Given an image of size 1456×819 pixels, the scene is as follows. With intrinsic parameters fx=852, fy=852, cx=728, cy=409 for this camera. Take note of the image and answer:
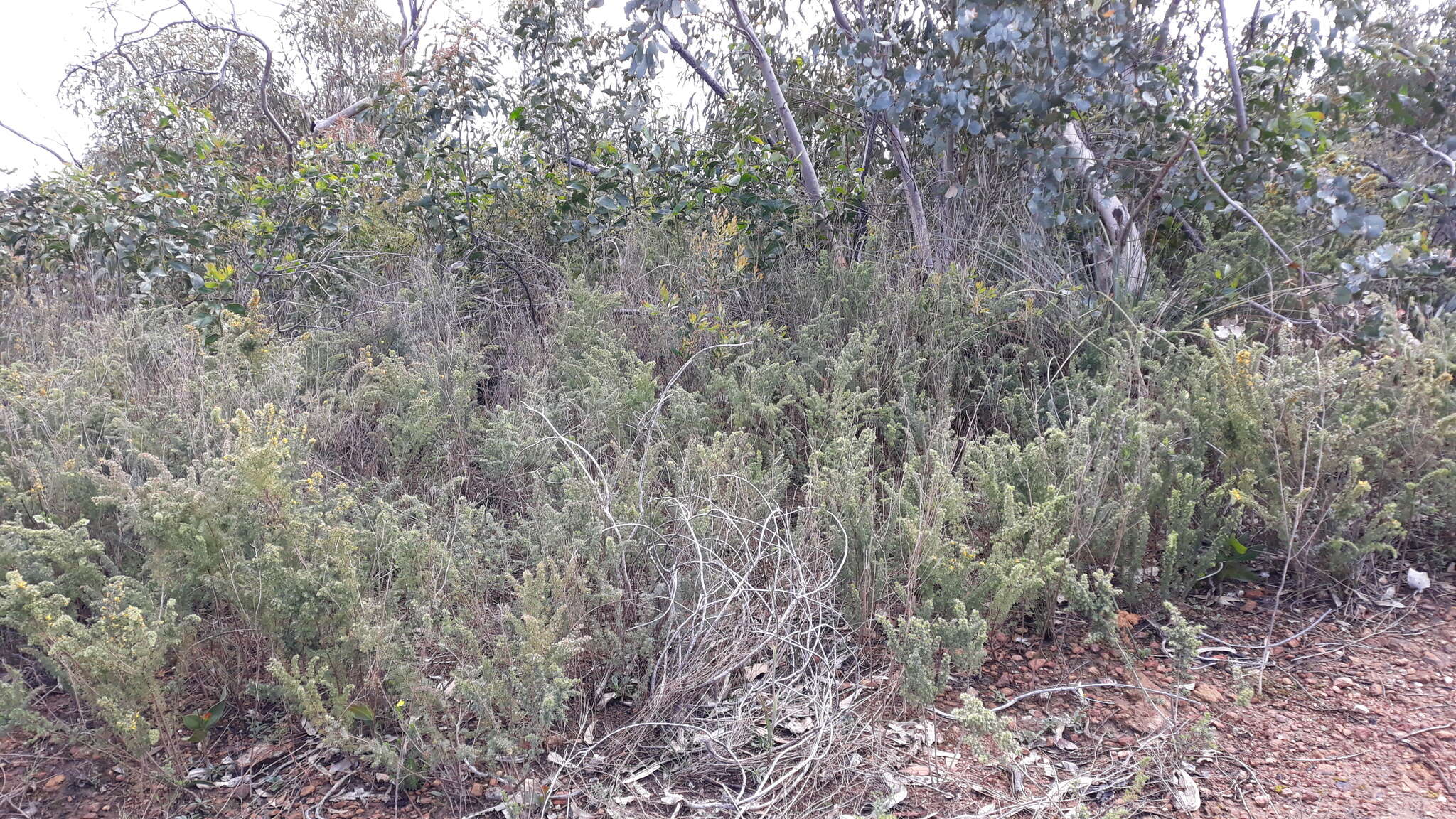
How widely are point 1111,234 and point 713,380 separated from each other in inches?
84.7

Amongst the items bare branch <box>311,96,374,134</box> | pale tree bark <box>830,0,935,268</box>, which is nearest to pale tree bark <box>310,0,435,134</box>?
bare branch <box>311,96,374,134</box>

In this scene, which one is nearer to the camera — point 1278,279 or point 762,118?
point 1278,279

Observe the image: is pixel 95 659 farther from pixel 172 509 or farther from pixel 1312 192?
pixel 1312 192

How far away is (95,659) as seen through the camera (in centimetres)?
171

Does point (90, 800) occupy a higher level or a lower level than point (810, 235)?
lower

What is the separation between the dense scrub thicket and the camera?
6.47 feet

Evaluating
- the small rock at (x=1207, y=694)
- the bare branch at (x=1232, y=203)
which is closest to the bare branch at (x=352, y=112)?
the bare branch at (x=1232, y=203)

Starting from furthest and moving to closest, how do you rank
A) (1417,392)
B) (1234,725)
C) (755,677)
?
1. (1417,392)
2. (755,677)
3. (1234,725)

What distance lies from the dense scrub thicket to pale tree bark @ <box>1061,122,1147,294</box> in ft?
0.10

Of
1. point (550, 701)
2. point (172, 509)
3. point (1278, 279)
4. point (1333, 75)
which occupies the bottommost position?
point (550, 701)

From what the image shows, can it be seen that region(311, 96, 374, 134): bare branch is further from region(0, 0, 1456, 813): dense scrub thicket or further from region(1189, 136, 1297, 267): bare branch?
region(1189, 136, 1297, 267): bare branch

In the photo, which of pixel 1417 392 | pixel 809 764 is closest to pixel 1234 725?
pixel 809 764

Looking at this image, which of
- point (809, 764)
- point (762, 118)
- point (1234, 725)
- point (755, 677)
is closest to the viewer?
point (809, 764)

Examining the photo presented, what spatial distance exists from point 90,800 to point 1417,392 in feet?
11.9
